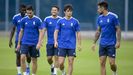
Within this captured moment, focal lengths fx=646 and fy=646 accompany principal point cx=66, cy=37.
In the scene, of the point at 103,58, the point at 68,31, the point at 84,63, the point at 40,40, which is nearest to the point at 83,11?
the point at 84,63

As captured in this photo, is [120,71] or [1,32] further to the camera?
[1,32]

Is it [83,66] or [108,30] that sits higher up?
[108,30]

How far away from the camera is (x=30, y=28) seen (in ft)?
67.7

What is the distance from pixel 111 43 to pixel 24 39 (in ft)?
9.61

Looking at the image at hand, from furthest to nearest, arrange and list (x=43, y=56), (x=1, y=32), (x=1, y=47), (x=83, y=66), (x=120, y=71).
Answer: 1. (x=1, y=32)
2. (x=1, y=47)
3. (x=43, y=56)
4. (x=83, y=66)
5. (x=120, y=71)

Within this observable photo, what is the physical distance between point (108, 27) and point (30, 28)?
2.67 m

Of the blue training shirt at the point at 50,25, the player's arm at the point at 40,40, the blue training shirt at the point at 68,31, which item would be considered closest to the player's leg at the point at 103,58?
the blue training shirt at the point at 68,31

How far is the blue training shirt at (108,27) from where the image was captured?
766 inches

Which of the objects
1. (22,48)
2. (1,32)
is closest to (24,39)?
(22,48)

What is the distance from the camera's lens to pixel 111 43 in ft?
64.0

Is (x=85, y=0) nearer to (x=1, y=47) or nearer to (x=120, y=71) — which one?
(x=1, y=47)

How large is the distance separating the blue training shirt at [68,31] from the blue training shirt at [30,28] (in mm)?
1028

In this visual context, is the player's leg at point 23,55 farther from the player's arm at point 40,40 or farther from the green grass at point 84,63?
the green grass at point 84,63

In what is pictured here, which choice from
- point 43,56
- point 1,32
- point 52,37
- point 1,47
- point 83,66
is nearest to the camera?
point 52,37
